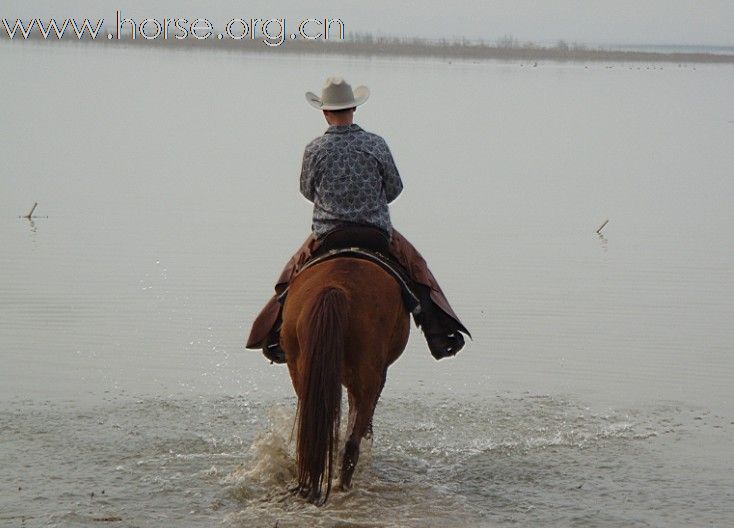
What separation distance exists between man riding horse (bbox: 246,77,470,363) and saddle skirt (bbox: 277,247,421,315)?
0.04 meters

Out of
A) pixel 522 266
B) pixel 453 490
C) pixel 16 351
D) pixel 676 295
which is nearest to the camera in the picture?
pixel 453 490

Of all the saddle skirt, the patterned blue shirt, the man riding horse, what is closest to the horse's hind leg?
the saddle skirt

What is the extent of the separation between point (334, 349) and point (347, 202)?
1.06m

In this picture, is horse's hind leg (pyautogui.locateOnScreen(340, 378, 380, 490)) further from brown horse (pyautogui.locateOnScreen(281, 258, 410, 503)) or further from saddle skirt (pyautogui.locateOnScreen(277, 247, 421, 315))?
saddle skirt (pyautogui.locateOnScreen(277, 247, 421, 315))

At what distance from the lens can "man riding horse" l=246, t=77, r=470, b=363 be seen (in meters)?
7.35

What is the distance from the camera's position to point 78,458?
763cm

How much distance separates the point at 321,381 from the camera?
662 centimetres

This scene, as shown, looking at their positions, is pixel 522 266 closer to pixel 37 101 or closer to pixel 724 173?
pixel 724 173

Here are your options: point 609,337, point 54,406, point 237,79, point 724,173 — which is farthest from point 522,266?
Answer: point 237,79

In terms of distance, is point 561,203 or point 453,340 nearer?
point 453,340

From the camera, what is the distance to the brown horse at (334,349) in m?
6.63

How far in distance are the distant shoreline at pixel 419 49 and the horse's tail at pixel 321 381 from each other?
257 feet

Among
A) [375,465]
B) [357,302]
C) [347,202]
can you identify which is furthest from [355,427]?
[347,202]

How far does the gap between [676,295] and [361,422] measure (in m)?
6.98
